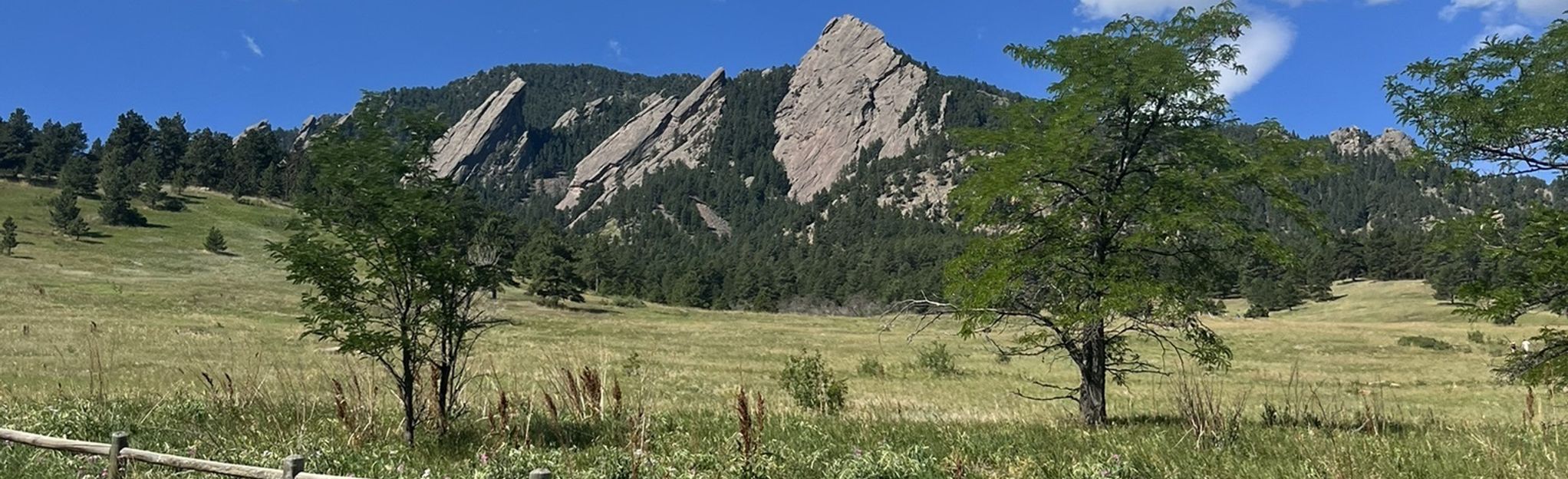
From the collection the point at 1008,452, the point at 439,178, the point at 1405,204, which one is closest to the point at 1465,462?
the point at 1008,452

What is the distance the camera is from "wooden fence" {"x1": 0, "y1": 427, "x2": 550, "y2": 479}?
5.16 m

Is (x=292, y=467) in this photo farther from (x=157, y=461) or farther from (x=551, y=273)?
(x=551, y=273)

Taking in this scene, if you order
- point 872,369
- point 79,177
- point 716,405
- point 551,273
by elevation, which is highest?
point 79,177

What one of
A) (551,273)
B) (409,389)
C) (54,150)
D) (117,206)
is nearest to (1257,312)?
(551,273)

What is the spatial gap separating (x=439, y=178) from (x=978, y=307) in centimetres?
671

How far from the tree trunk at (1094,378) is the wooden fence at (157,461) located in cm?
832

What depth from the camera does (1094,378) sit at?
11.1 meters

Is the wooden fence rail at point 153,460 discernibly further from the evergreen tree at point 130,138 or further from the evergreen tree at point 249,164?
the evergreen tree at point 130,138

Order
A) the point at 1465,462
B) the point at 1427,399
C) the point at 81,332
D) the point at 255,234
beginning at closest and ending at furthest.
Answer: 1. the point at 1465,462
2. the point at 1427,399
3. the point at 81,332
4. the point at 255,234

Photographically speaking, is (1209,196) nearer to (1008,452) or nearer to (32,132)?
(1008,452)

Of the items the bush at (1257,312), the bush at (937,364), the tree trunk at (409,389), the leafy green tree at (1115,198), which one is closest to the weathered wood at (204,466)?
the tree trunk at (409,389)

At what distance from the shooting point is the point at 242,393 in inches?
438

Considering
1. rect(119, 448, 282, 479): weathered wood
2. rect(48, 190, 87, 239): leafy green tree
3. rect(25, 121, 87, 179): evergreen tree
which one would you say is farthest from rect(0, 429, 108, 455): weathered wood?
rect(25, 121, 87, 179): evergreen tree

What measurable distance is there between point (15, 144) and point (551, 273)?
291 feet
